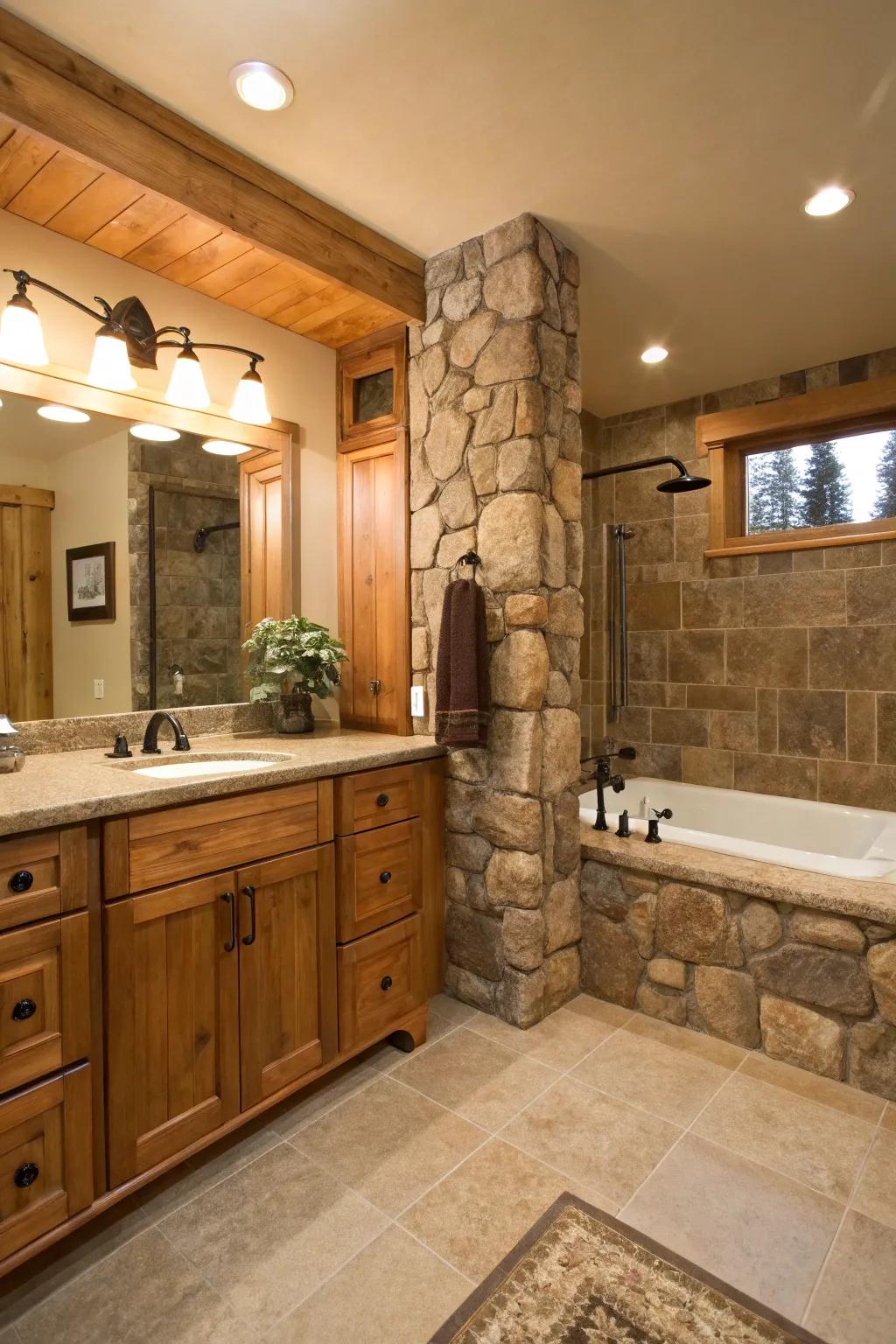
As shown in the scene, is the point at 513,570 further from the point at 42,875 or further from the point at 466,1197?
the point at 466,1197

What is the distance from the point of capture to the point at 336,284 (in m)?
2.36

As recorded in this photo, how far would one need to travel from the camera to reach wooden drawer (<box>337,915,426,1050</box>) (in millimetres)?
2082

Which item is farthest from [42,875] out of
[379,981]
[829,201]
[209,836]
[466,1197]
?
[829,201]

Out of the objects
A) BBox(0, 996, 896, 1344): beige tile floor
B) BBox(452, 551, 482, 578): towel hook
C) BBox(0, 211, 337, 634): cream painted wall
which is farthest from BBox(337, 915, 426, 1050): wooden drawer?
BBox(0, 211, 337, 634): cream painted wall

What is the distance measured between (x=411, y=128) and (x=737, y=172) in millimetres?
971

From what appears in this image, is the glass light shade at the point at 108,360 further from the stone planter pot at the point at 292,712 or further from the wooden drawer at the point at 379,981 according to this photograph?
the wooden drawer at the point at 379,981

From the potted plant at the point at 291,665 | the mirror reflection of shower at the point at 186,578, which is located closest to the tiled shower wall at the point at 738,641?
the potted plant at the point at 291,665

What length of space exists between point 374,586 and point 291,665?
0.51 meters

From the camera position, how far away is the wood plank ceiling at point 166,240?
72.7 inches

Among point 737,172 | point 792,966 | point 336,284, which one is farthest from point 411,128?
point 792,966

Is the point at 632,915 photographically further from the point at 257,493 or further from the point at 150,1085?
the point at 257,493

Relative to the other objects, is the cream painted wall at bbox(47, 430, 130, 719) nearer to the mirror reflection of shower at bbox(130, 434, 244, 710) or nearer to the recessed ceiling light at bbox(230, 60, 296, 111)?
the mirror reflection of shower at bbox(130, 434, 244, 710)

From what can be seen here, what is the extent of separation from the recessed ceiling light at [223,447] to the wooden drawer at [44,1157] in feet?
6.39

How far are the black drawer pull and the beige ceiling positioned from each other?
96.2 inches
